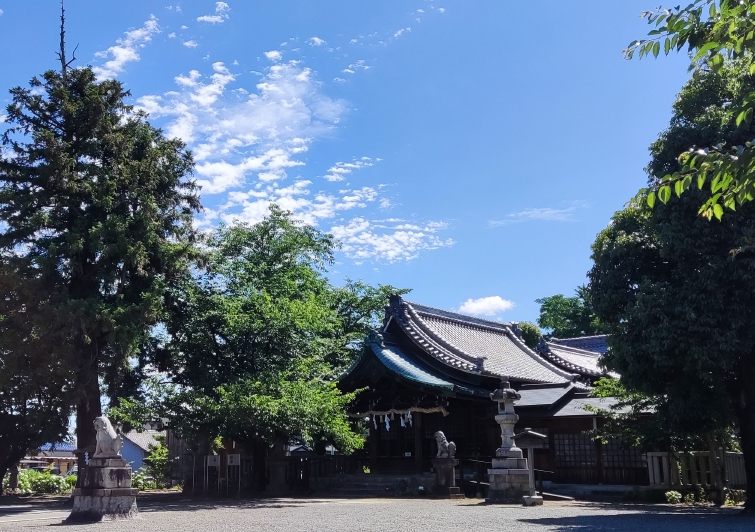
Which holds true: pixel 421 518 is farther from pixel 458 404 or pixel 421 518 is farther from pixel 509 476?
pixel 458 404

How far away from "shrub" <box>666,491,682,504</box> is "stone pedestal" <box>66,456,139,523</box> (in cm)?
1341

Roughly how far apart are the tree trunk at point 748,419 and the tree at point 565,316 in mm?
42925

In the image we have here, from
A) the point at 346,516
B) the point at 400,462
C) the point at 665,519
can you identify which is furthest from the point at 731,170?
the point at 400,462

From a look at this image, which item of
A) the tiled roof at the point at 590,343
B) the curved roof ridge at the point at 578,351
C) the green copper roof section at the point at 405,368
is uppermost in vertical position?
the tiled roof at the point at 590,343

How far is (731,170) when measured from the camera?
404 centimetres

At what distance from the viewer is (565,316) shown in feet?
196

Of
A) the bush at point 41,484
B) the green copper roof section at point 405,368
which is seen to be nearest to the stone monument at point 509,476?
the green copper roof section at point 405,368

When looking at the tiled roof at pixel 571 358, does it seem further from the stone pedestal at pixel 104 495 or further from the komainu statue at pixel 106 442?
the komainu statue at pixel 106 442

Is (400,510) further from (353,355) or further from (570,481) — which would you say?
(353,355)

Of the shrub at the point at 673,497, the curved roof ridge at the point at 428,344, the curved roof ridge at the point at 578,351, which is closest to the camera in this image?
the shrub at the point at 673,497

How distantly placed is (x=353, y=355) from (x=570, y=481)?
10.1 metres

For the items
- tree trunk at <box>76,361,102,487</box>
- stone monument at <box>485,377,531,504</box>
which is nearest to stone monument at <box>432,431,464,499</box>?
stone monument at <box>485,377,531,504</box>

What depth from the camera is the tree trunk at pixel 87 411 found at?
63.5 feet

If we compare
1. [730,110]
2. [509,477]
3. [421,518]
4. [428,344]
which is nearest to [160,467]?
[428,344]
